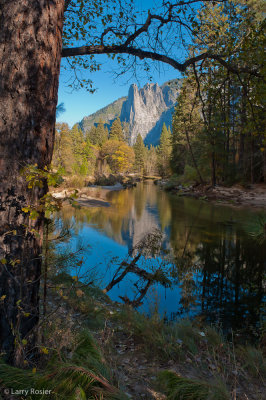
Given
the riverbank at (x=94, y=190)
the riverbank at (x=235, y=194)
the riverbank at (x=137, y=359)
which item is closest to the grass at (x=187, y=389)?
the riverbank at (x=137, y=359)

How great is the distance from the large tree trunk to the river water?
2.63 meters

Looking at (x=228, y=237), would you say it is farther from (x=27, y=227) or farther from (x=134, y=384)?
(x=27, y=227)

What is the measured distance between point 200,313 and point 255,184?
71.0 feet

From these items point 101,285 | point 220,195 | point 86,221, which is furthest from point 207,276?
point 220,195

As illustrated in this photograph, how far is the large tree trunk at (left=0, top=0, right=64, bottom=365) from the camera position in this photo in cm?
189

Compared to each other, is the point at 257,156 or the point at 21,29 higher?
the point at 257,156

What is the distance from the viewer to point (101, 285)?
702cm

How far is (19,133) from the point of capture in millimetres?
1915

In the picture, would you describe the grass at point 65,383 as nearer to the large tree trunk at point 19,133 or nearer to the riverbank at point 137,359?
the riverbank at point 137,359

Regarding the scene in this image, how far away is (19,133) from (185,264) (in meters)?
7.53

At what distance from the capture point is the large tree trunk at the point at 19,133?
1889 mm

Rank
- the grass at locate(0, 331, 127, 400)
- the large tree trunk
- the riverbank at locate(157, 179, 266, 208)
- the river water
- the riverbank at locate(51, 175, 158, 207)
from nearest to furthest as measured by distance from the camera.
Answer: the grass at locate(0, 331, 127, 400) < the large tree trunk < the river water < the riverbank at locate(157, 179, 266, 208) < the riverbank at locate(51, 175, 158, 207)

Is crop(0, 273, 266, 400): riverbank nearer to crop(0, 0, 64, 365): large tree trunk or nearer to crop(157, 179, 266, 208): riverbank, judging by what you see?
crop(0, 0, 64, 365): large tree trunk

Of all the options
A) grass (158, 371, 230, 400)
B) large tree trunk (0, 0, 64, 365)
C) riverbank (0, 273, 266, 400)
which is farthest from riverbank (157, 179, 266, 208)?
large tree trunk (0, 0, 64, 365)
